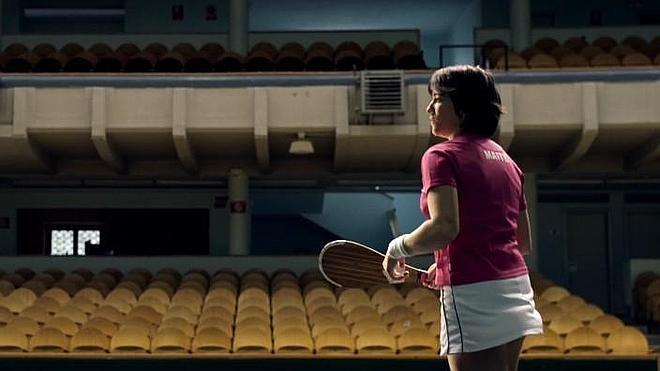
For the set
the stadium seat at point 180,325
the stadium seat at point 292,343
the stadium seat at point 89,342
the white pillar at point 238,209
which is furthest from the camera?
the white pillar at point 238,209

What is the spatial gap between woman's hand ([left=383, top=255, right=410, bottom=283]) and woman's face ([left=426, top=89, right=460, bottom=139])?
354 millimetres

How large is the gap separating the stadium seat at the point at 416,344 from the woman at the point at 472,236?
616cm

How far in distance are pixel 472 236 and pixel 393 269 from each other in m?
0.23

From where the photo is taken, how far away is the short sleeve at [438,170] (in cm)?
215

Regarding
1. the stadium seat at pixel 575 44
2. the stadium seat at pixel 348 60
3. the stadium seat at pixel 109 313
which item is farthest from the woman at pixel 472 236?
the stadium seat at pixel 575 44

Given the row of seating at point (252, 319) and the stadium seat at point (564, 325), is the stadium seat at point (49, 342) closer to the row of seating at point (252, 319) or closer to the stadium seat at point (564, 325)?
the row of seating at point (252, 319)

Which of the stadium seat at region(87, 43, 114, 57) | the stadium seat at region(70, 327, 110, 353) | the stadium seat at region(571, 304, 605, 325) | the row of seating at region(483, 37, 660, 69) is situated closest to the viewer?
the stadium seat at region(70, 327, 110, 353)

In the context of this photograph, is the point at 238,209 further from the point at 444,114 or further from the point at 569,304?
the point at 444,114

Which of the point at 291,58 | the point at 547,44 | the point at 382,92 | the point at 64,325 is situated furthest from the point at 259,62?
the point at 64,325

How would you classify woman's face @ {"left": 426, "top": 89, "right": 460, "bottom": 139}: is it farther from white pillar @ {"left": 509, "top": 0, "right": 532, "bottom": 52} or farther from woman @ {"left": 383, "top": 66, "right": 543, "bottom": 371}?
white pillar @ {"left": 509, "top": 0, "right": 532, "bottom": 52}

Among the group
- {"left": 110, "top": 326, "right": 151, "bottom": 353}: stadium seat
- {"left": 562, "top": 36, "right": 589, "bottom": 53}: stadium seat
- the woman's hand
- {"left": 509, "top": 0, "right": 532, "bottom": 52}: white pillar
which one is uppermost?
{"left": 509, "top": 0, "right": 532, "bottom": 52}: white pillar

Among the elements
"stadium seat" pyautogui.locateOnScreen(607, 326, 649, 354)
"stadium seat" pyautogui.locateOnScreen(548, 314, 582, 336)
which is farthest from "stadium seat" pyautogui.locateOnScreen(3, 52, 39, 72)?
"stadium seat" pyautogui.locateOnScreen(607, 326, 649, 354)

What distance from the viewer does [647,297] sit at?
1155 cm

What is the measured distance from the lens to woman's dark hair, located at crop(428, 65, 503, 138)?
2.24 metres
